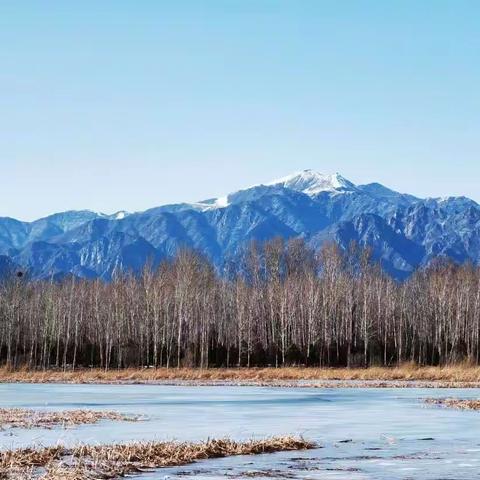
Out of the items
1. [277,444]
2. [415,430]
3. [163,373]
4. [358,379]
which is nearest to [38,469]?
[277,444]

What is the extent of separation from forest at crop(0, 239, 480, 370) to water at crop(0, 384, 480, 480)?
40585mm

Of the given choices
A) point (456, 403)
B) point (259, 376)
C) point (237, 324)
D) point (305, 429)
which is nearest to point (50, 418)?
point (305, 429)

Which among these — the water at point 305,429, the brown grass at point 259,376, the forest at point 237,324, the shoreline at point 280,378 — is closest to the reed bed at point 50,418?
the water at point 305,429

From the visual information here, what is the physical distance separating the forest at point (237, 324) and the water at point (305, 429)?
4058 cm

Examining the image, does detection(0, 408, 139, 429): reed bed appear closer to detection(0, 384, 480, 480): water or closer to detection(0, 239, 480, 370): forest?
detection(0, 384, 480, 480): water

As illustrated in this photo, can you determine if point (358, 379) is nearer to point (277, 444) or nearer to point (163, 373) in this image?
point (163, 373)

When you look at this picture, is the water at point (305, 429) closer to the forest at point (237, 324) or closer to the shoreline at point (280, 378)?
the shoreline at point (280, 378)

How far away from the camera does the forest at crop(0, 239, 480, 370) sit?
89.4 metres

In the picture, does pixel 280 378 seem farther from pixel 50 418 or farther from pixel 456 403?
pixel 50 418

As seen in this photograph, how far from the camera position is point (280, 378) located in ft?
220

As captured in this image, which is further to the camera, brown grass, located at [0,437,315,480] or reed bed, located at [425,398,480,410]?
reed bed, located at [425,398,480,410]

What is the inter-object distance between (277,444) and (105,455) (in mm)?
4687

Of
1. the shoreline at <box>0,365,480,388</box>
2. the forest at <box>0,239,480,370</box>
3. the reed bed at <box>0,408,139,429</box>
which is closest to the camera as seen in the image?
the reed bed at <box>0,408,139,429</box>

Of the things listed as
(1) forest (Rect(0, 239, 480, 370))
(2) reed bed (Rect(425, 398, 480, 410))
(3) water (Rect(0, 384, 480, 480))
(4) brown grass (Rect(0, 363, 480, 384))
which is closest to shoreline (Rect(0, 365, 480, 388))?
(4) brown grass (Rect(0, 363, 480, 384))
